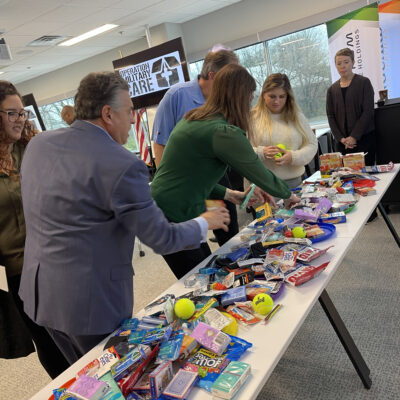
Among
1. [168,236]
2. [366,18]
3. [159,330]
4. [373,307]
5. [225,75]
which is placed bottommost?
[373,307]

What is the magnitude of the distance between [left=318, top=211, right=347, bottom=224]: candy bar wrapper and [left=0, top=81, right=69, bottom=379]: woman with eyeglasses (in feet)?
4.32

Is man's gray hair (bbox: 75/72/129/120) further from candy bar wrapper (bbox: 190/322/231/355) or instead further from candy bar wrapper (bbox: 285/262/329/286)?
candy bar wrapper (bbox: 285/262/329/286)

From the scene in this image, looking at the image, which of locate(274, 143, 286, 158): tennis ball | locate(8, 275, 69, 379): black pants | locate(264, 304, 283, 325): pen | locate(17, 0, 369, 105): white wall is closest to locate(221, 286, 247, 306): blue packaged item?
locate(264, 304, 283, 325): pen

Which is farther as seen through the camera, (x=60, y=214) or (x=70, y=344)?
(x=70, y=344)

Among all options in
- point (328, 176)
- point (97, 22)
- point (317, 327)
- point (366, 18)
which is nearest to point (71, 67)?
point (97, 22)

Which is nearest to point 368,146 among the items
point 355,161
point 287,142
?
point 355,161

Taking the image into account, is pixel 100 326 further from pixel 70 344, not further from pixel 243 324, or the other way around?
pixel 243 324

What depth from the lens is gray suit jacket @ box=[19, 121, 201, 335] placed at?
0.99 m

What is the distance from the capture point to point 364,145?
11.1 feet

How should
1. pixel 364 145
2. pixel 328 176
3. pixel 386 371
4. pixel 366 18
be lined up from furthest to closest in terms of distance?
1. pixel 366 18
2. pixel 364 145
3. pixel 328 176
4. pixel 386 371

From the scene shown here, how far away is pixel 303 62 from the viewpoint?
5625mm

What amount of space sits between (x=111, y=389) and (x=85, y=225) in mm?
434

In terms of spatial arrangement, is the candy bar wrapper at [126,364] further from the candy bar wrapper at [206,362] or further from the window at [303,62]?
the window at [303,62]

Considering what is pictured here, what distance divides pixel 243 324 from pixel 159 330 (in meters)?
0.25
